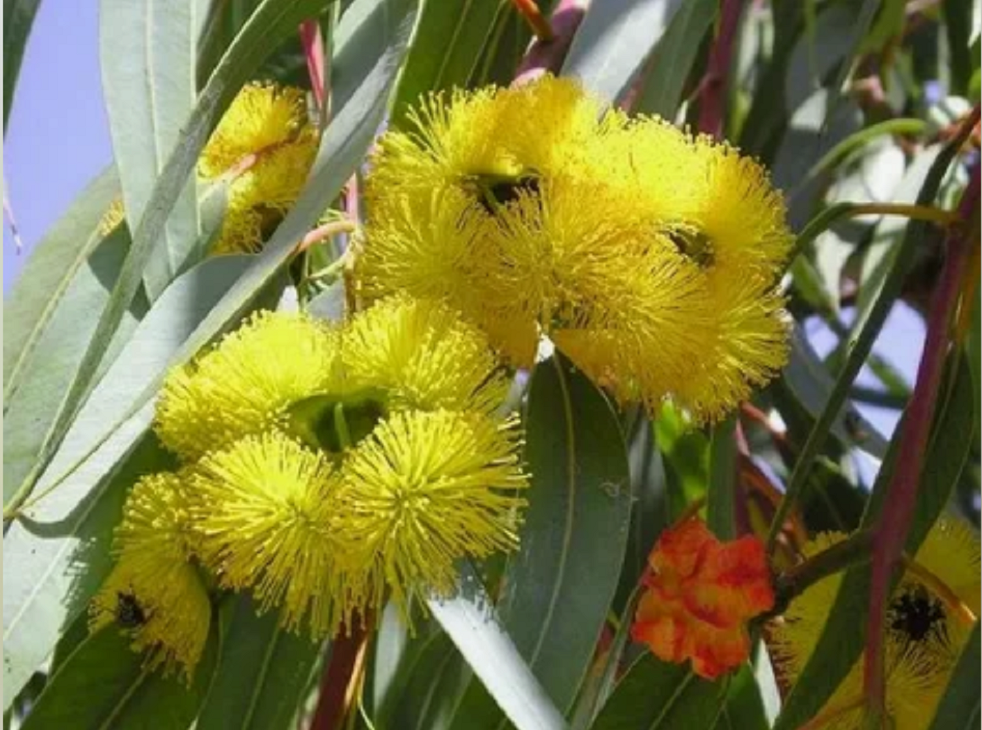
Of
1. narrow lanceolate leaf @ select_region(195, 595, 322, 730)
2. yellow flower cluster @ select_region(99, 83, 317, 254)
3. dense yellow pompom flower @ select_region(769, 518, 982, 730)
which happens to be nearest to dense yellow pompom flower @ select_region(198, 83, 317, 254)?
yellow flower cluster @ select_region(99, 83, 317, 254)

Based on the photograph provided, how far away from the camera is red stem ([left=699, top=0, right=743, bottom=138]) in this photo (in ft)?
4.40

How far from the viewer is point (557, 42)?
1138 millimetres

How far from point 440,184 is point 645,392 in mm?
121

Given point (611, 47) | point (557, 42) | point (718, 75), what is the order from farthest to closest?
point (718, 75) → point (557, 42) → point (611, 47)

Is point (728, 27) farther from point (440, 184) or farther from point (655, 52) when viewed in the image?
point (440, 184)

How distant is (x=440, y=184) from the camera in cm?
90

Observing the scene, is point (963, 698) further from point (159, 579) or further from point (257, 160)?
point (257, 160)

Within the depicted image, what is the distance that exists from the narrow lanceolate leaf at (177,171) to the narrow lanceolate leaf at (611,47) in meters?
0.13

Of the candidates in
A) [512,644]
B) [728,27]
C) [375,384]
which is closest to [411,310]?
[375,384]

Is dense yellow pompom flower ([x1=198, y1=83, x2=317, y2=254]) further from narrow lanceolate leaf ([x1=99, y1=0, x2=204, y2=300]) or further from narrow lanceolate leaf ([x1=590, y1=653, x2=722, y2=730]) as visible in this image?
narrow lanceolate leaf ([x1=590, y1=653, x2=722, y2=730])

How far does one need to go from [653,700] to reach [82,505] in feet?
0.86

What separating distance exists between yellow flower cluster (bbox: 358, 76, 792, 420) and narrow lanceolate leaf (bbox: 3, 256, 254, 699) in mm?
86

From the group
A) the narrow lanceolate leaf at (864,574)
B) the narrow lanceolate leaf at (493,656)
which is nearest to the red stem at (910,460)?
the narrow lanceolate leaf at (864,574)

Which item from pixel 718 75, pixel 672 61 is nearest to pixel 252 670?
pixel 672 61
